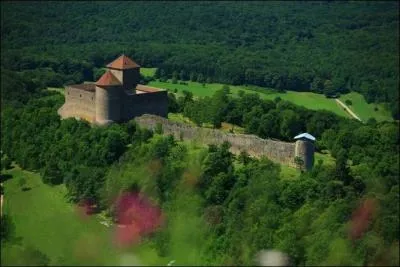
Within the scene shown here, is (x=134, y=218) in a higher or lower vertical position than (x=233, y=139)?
lower

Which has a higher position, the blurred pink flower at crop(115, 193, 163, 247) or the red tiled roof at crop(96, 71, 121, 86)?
the red tiled roof at crop(96, 71, 121, 86)

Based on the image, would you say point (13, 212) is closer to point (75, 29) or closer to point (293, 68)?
point (293, 68)

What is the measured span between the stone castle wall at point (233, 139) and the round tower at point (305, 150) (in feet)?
0.33

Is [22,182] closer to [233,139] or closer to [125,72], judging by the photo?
[125,72]

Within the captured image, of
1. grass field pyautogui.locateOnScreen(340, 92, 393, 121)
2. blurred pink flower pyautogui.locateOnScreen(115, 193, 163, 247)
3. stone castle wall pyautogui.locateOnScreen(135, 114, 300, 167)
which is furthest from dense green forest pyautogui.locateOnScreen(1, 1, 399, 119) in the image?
blurred pink flower pyautogui.locateOnScreen(115, 193, 163, 247)

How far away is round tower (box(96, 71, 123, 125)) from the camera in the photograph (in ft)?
103

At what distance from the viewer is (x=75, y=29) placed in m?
67.5

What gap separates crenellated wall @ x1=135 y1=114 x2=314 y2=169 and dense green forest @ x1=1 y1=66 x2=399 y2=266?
0.52 m

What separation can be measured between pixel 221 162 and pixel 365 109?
22.9 m

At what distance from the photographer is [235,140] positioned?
28812 mm

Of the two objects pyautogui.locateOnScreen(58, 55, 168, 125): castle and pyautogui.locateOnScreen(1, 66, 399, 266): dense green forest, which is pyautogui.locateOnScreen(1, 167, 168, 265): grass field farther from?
pyautogui.locateOnScreen(58, 55, 168, 125): castle

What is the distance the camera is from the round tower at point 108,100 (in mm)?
31266

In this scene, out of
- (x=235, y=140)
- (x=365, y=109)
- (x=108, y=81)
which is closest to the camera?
(x=235, y=140)

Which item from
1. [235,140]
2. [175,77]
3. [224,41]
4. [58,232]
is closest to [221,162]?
[235,140]
